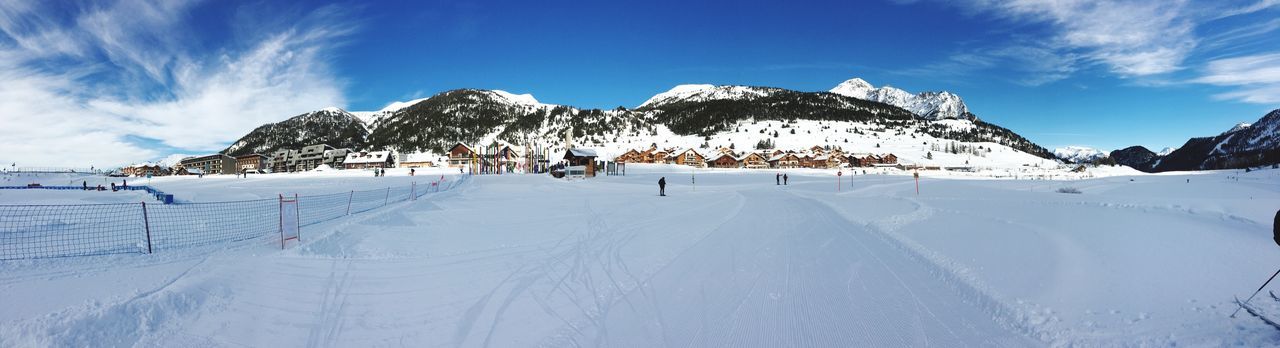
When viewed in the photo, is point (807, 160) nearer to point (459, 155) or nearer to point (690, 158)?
point (690, 158)

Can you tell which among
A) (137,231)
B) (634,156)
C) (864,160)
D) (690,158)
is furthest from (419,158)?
(864,160)

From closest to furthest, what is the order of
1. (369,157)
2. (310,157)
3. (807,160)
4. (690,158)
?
(369,157), (807,160), (690,158), (310,157)

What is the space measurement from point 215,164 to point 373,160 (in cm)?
4339

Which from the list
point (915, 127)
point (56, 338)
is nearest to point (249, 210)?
point (56, 338)

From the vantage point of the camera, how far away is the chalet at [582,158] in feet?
166

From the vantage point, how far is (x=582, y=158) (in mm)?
51812

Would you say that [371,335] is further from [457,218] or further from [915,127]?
[915,127]

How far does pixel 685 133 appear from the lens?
18750cm

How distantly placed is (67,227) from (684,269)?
15.2 m

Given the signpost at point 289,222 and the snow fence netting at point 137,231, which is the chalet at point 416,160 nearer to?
the snow fence netting at point 137,231

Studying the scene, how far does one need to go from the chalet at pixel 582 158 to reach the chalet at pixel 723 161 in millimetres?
51210

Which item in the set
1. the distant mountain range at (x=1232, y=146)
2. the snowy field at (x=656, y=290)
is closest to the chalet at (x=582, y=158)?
the snowy field at (x=656, y=290)

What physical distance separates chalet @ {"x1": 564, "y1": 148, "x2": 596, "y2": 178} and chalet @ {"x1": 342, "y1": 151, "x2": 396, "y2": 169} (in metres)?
64.8

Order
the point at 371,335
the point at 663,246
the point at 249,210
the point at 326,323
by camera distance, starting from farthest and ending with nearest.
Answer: the point at 249,210 → the point at 663,246 → the point at 326,323 → the point at 371,335
